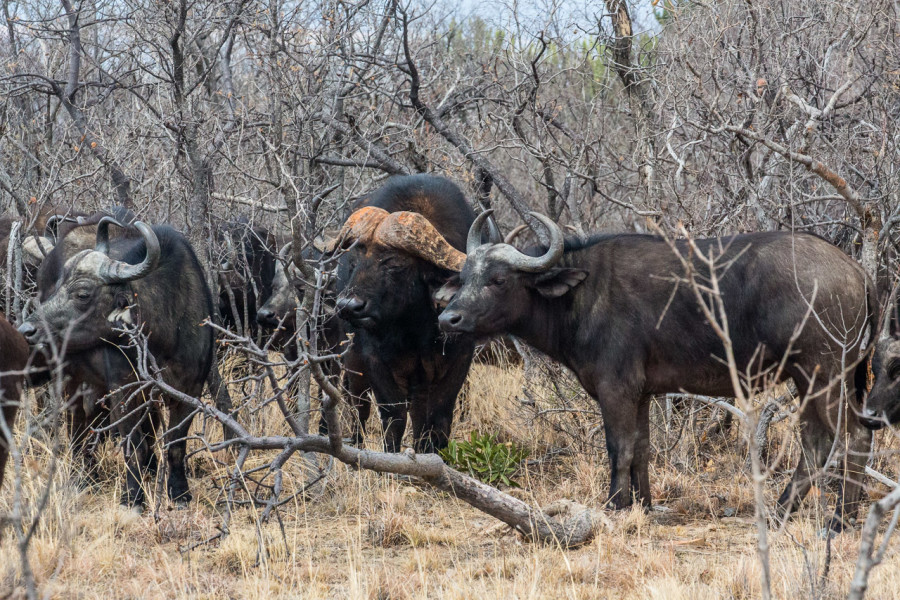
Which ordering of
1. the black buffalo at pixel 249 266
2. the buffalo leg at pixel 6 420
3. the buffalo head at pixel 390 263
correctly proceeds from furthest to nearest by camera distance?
the black buffalo at pixel 249 266 < the buffalo head at pixel 390 263 < the buffalo leg at pixel 6 420

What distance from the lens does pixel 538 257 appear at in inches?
257

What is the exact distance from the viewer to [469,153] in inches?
340

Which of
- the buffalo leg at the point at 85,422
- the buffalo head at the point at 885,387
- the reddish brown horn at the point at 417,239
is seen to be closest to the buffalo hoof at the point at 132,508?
the buffalo leg at the point at 85,422

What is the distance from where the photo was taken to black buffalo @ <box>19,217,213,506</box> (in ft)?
21.9

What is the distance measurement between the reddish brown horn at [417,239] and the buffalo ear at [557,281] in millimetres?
984

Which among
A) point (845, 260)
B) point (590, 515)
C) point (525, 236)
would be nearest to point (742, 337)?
point (845, 260)

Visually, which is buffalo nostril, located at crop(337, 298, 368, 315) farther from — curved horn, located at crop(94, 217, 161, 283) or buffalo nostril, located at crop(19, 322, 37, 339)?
buffalo nostril, located at crop(19, 322, 37, 339)

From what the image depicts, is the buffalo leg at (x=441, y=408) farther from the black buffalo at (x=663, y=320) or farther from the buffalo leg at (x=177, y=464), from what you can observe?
the buffalo leg at (x=177, y=464)

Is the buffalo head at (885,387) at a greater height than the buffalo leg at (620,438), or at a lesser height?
greater

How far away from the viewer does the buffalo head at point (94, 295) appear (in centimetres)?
663

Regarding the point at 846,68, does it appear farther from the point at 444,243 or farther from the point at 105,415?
the point at 105,415

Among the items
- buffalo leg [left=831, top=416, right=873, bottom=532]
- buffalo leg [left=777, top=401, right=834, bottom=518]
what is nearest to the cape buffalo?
buffalo leg [left=777, top=401, right=834, bottom=518]

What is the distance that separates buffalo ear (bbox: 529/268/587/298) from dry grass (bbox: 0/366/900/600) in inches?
52.9

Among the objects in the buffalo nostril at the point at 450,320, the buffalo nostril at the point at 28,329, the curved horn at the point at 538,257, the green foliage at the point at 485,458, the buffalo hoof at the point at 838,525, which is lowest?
the buffalo hoof at the point at 838,525
